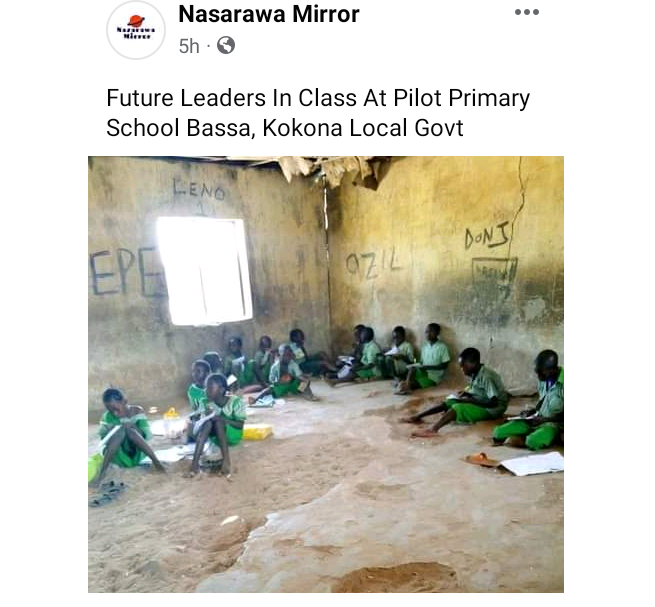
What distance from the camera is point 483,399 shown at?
2.42m

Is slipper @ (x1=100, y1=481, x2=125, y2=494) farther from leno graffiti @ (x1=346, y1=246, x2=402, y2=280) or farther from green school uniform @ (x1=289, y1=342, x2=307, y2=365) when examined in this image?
leno graffiti @ (x1=346, y1=246, x2=402, y2=280)

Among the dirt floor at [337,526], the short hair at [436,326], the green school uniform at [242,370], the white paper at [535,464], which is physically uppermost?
the short hair at [436,326]

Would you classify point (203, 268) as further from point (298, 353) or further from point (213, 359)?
point (298, 353)

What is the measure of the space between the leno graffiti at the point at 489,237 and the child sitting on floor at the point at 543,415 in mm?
581

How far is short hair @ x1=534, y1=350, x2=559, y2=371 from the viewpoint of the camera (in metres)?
2.14

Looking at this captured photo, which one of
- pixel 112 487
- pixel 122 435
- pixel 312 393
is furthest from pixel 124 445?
pixel 312 393

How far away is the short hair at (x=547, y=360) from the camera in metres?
2.14

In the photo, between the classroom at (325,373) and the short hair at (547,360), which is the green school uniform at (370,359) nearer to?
the classroom at (325,373)

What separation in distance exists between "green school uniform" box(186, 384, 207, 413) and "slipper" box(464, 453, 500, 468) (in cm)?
118
